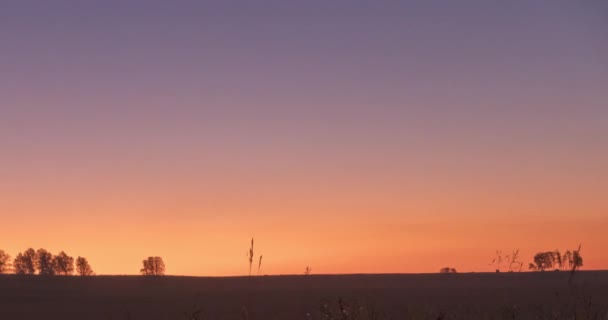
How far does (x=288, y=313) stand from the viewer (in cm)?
2136

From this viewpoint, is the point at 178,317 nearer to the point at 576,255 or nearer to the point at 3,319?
the point at 3,319

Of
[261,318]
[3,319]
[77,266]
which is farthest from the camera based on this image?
[77,266]

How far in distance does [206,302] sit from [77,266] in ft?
216

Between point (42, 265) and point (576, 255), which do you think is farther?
point (42, 265)

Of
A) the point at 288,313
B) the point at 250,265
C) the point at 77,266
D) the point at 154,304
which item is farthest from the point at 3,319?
the point at 77,266

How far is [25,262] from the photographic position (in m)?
88.9

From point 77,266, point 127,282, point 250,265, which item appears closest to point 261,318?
point 250,265

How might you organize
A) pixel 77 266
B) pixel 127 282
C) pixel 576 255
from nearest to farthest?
1. pixel 576 255
2. pixel 127 282
3. pixel 77 266

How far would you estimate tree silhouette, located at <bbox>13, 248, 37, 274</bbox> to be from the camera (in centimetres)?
8831

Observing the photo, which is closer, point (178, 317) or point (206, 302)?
point (178, 317)

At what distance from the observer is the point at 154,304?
2770 cm

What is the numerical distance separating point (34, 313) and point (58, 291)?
1583 centimetres

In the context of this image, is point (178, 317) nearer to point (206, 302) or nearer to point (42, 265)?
point (206, 302)

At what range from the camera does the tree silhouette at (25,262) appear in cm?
8831
